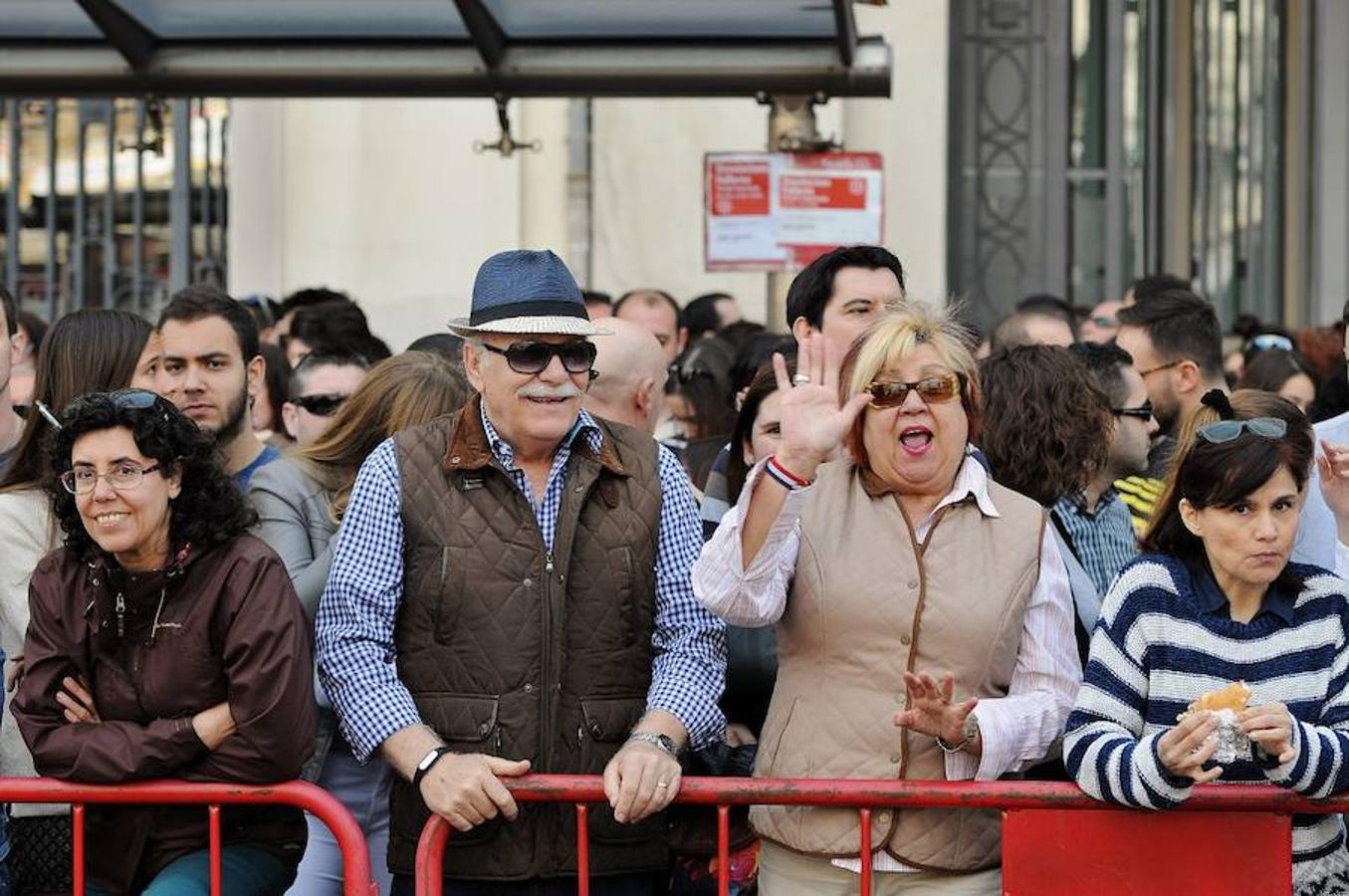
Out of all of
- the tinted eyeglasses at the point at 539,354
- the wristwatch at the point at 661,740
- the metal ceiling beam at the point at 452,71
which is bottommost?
the wristwatch at the point at 661,740

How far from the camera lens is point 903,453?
15.8ft

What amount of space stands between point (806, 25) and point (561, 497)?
161 inches

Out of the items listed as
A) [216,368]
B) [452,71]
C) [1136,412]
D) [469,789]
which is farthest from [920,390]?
[452,71]

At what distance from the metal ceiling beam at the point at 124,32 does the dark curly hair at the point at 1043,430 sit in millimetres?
4195

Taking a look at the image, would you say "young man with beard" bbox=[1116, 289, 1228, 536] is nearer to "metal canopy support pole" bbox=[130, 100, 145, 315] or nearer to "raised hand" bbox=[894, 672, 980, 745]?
"raised hand" bbox=[894, 672, 980, 745]

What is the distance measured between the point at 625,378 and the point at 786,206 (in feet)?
13.3

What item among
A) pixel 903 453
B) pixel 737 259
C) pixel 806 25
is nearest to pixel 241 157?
pixel 737 259

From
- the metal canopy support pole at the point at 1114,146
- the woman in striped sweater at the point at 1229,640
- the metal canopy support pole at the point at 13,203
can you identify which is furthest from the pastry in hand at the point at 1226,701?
the metal canopy support pole at the point at 1114,146

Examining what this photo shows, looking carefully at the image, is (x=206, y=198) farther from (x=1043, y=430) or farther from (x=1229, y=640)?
(x=1229, y=640)

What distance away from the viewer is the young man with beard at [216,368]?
240 inches

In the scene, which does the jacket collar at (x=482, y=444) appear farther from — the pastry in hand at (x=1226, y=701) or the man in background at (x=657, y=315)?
the man in background at (x=657, y=315)

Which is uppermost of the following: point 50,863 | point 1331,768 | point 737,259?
point 737,259

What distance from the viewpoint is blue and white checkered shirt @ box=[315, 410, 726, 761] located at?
485cm

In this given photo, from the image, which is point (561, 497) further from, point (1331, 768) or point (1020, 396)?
point (1331, 768)
